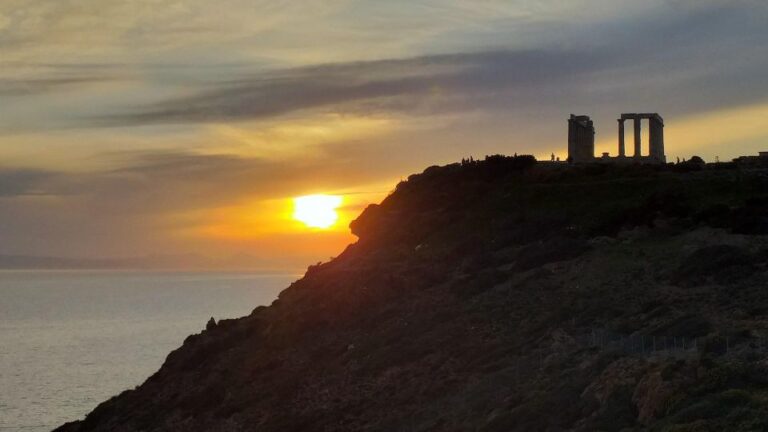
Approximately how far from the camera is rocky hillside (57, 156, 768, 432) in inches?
1337

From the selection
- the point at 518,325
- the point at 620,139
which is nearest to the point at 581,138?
the point at 620,139

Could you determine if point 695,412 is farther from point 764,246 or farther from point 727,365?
point 764,246

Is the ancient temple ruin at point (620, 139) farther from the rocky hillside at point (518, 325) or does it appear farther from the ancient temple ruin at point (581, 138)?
the rocky hillside at point (518, 325)

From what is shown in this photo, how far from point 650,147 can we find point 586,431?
5955 centimetres

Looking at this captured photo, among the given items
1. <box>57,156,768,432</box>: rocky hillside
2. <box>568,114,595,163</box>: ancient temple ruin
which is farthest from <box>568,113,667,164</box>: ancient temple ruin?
<box>57,156,768,432</box>: rocky hillside

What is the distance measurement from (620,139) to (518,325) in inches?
1730

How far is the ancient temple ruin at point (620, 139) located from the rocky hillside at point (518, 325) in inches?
408

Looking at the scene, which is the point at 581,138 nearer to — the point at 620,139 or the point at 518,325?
the point at 620,139

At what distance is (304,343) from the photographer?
5538cm

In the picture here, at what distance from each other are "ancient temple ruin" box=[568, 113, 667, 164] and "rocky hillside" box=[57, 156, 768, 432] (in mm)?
10362

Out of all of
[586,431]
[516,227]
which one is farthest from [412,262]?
[586,431]

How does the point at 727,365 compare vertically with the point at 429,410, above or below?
above

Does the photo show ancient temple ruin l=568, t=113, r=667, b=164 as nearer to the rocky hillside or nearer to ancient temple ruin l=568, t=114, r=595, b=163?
ancient temple ruin l=568, t=114, r=595, b=163

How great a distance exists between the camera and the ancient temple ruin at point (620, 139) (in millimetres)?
85375
